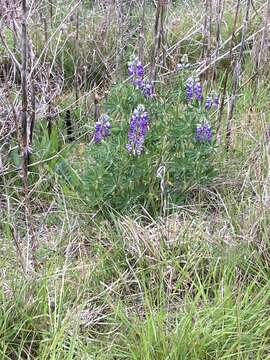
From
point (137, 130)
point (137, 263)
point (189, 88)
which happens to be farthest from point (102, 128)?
point (137, 263)

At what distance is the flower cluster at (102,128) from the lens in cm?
233

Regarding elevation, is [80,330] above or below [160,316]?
below

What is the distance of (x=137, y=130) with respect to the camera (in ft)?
7.34

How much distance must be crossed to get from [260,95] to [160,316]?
179cm

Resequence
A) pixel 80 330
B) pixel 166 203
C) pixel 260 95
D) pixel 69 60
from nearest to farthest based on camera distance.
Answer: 1. pixel 80 330
2. pixel 166 203
3. pixel 260 95
4. pixel 69 60

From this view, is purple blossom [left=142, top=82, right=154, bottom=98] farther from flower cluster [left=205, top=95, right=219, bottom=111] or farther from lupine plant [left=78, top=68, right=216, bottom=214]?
flower cluster [left=205, top=95, right=219, bottom=111]

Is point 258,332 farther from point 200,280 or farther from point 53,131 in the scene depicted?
point 53,131

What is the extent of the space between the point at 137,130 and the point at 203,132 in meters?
0.26

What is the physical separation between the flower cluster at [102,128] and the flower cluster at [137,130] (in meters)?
0.11

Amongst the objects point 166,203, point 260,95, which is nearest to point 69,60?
point 260,95

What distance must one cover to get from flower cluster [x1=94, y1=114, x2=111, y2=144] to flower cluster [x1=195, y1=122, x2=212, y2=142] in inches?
13.3

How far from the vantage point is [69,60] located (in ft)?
11.8

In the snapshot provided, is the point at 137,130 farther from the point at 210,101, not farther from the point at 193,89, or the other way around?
the point at 210,101

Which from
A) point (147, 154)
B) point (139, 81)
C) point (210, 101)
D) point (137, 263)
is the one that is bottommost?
point (137, 263)
